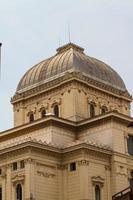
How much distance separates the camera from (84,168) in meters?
62.0

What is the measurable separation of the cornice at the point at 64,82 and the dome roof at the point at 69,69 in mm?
574

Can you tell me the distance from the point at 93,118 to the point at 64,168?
7462mm

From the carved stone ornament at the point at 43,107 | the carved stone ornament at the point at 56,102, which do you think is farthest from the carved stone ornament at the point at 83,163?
the carved stone ornament at the point at 43,107

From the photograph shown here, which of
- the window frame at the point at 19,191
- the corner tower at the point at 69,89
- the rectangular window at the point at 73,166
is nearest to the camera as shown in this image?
the window frame at the point at 19,191

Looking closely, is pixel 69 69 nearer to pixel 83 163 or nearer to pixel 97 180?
pixel 83 163

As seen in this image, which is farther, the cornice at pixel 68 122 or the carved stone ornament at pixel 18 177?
the cornice at pixel 68 122

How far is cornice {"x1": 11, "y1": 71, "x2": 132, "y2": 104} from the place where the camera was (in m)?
73.9

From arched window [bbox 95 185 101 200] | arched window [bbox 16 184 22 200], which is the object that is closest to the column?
arched window [bbox 95 185 101 200]

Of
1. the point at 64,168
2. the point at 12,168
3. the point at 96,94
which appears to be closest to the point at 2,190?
the point at 12,168

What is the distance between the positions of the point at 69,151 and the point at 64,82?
12.8m

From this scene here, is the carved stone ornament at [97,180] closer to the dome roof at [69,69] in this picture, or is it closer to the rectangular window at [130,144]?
the rectangular window at [130,144]

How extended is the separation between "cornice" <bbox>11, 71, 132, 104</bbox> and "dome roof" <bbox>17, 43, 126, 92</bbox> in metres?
0.57

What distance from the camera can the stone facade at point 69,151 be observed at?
203 feet

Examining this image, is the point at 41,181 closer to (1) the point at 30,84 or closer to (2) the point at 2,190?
(2) the point at 2,190
